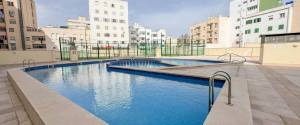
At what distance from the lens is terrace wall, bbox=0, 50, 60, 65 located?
13094 millimetres

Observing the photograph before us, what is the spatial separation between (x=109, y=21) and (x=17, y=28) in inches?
743

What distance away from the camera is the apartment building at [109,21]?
121ft

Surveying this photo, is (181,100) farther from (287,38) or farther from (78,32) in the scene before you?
(78,32)

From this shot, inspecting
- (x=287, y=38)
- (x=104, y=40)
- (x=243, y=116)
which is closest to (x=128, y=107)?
(x=243, y=116)

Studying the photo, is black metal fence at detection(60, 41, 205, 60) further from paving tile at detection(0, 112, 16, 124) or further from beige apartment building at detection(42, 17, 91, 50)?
paving tile at detection(0, 112, 16, 124)

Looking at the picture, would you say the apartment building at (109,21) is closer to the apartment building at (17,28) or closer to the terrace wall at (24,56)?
the apartment building at (17,28)

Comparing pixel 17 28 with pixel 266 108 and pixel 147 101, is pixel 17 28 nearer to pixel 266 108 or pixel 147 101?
pixel 147 101

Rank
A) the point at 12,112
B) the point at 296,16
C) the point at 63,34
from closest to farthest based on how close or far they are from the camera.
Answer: the point at 12,112
the point at 296,16
the point at 63,34

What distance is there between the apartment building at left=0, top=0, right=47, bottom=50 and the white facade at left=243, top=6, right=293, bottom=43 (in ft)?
152

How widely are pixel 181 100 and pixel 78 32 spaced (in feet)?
145

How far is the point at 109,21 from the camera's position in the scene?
38.8 metres

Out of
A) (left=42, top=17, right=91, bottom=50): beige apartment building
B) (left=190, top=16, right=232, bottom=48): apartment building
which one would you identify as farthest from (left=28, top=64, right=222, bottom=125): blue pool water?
(left=190, top=16, right=232, bottom=48): apartment building

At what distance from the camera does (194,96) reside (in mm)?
5453

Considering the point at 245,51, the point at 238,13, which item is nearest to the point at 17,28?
the point at 245,51
